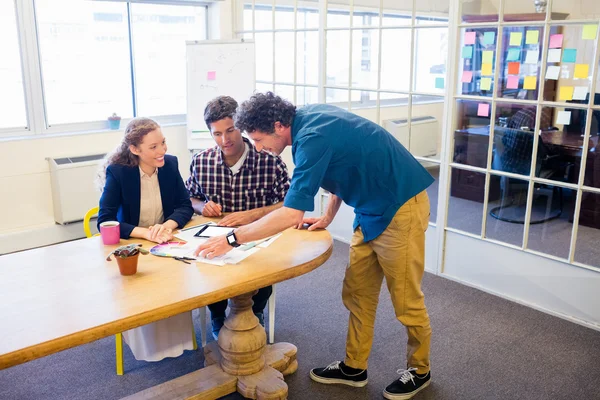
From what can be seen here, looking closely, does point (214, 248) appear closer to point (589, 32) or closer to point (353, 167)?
point (353, 167)

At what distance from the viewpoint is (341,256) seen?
4.15 metres

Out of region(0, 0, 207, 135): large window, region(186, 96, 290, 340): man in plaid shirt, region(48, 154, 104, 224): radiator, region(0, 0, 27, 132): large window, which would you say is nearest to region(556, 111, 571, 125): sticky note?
region(186, 96, 290, 340): man in plaid shirt

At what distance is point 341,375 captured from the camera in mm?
2572

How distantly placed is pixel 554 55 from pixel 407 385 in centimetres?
191

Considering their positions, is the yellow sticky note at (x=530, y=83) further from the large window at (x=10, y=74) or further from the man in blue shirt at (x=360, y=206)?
the large window at (x=10, y=74)

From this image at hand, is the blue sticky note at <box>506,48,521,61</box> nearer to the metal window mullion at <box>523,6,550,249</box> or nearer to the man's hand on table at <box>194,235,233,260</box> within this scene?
the metal window mullion at <box>523,6,550,249</box>

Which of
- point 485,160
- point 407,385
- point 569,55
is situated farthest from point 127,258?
point 569,55

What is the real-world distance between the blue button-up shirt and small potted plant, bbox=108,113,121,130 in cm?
286

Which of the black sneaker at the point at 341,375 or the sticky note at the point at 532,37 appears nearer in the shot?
the black sneaker at the point at 341,375

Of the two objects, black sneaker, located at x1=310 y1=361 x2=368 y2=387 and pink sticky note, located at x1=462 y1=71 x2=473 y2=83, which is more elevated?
pink sticky note, located at x1=462 y1=71 x2=473 y2=83

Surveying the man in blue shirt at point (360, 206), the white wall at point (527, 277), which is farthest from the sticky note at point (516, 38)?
the man in blue shirt at point (360, 206)

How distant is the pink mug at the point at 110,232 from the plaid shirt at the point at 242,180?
0.61 metres

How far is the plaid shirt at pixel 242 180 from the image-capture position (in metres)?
2.76

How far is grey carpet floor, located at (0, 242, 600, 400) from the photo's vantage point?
252cm
